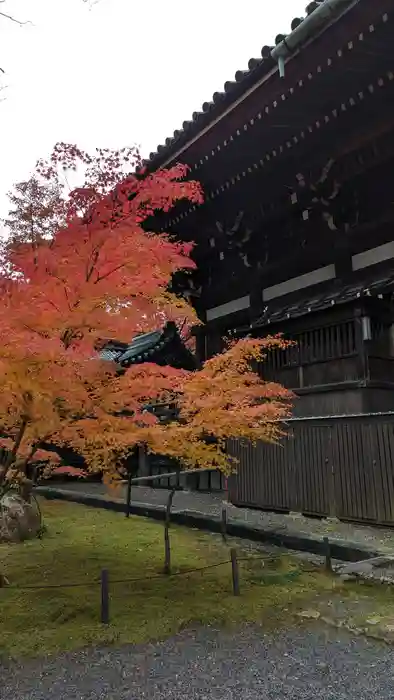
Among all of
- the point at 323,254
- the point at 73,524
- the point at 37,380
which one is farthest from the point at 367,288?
the point at 73,524

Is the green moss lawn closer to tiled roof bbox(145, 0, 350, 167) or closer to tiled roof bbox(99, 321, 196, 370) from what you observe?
tiled roof bbox(145, 0, 350, 167)

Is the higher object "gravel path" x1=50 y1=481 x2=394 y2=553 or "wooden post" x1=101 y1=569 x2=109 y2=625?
"gravel path" x1=50 y1=481 x2=394 y2=553

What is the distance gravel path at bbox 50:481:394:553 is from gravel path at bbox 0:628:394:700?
9.36 ft

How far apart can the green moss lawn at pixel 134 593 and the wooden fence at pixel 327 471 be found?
6.15ft

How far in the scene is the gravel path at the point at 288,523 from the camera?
737 centimetres

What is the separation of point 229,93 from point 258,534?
23.0ft

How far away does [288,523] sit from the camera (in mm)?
8797

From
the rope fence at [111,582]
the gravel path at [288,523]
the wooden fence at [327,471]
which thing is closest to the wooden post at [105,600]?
the rope fence at [111,582]

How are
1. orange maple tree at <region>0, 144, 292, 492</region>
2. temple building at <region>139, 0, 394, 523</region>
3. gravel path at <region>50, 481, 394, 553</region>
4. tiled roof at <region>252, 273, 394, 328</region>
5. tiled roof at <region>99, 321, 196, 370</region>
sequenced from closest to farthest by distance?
orange maple tree at <region>0, 144, 292, 492</region>, temple building at <region>139, 0, 394, 523</region>, gravel path at <region>50, 481, 394, 553</region>, tiled roof at <region>252, 273, 394, 328</region>, tiled roof at <region>99, 321, 196, 370</region>

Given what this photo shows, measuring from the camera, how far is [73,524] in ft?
35.9

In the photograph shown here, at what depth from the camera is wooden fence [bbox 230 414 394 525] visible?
8102 mm

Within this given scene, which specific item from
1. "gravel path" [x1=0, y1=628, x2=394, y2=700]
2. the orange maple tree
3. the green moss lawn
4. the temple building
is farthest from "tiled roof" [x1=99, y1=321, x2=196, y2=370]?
"gravel path" [x1=0, y1=628, x2=394, y2=700]

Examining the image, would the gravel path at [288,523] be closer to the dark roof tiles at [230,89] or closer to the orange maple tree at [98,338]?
the orange maple tree at [98,338]

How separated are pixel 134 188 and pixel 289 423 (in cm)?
572
